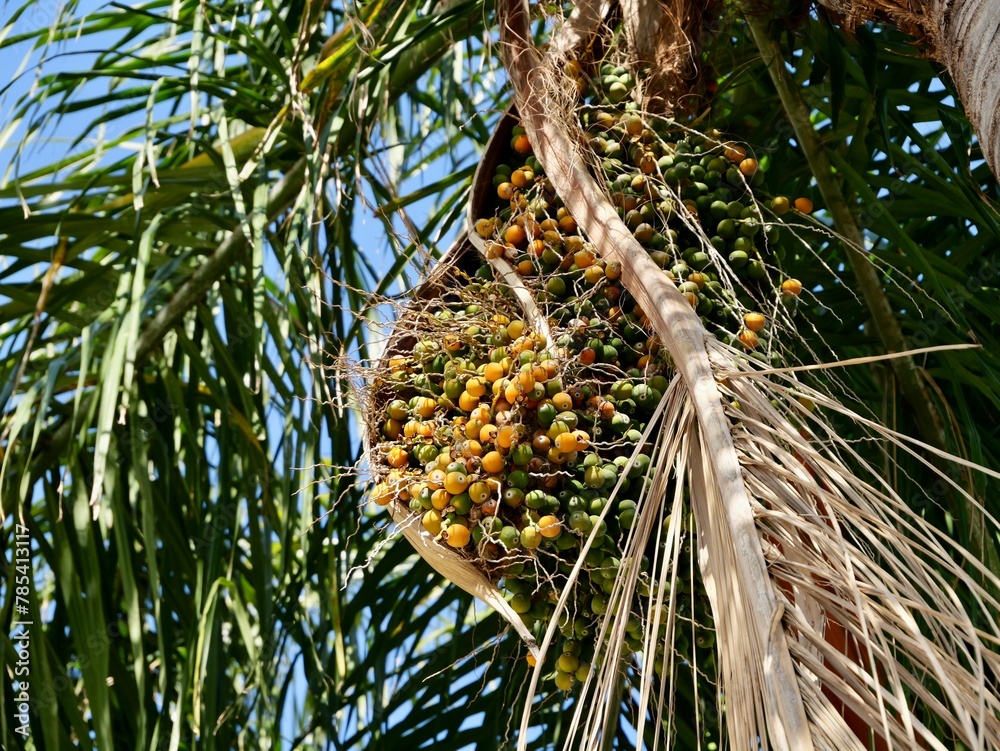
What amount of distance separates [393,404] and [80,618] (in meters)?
0.77

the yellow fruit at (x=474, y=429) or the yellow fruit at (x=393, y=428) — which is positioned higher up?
the yellow fruit at (x=393, y=428)

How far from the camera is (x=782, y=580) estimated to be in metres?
0.88

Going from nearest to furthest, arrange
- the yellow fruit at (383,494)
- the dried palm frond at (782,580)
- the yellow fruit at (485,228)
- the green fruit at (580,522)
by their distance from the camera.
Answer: the dried palm frond at (782,580) → the green fruit at (580,522) → the yellow fruit at (383,494) → the yellow fruit at (485,228)

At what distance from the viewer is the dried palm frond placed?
74cm

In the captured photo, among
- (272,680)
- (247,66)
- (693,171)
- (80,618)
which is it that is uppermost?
(247,66)

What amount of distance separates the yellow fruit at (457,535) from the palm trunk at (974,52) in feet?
1.94

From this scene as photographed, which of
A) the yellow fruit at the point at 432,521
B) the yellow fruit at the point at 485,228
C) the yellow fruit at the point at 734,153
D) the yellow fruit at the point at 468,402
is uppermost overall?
the yellow fruit at the point at 485,228

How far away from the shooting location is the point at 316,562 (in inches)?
74.7

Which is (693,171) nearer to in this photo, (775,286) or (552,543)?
(775,286)

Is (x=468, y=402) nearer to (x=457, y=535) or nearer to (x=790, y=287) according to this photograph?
(x=457, y=535)

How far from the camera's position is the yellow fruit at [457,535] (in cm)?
109

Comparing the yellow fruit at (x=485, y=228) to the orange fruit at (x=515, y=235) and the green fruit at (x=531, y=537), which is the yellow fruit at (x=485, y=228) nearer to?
the orange fruit at (x=515, y=235)

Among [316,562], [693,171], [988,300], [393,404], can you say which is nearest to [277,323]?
[316,562]

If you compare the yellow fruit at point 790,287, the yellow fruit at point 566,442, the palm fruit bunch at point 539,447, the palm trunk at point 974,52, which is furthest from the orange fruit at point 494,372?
the palm trunk at point 974,52
